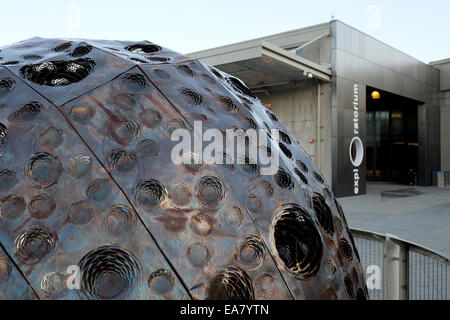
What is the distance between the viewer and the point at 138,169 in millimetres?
1915

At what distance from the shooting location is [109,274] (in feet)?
5.61

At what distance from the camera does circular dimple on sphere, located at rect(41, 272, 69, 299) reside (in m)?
1.63

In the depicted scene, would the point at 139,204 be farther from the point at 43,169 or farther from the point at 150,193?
the point at 43,169

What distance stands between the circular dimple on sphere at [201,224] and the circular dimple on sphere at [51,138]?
2.58ft

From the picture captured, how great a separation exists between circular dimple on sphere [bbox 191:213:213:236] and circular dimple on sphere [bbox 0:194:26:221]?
80 cm

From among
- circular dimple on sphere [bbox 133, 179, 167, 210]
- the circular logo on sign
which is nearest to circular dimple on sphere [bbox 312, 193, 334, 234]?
circular dimple on sphere [bbox 133, 179, 167, 210]

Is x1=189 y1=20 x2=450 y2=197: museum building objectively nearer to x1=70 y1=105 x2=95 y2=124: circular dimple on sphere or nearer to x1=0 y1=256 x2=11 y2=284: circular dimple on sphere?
x1=70 y1=105 x2=95 y2=124: circular dimple on sphere

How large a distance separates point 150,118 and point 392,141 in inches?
1235

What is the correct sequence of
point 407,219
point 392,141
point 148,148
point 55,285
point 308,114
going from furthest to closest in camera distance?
point 392,141 → point 308,114 → point 407,219 → point 148,148 → point 55,285

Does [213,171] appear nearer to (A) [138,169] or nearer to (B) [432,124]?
(A) [138,169]

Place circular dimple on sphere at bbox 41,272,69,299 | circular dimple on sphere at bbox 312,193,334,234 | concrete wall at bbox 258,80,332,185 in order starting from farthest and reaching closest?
1. concrete wall at bbox 258,80,332,185
2. circular dimple on sphere at bbox 312,193,334,234
3. circular dimple on sphere at bbox 41,272,69,299

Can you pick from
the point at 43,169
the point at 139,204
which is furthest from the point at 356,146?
the point at 43,169

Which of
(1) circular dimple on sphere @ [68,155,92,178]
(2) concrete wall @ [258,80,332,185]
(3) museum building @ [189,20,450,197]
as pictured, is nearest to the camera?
(1) circular dimple on sphere @ [68,155,92,178]
